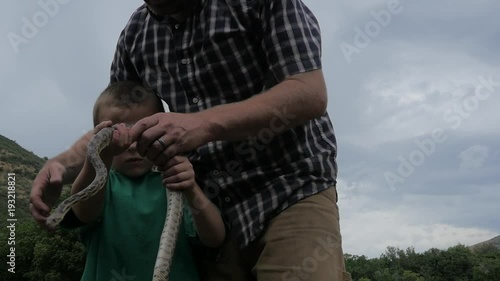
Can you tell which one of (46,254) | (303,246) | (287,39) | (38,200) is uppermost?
(46,254)

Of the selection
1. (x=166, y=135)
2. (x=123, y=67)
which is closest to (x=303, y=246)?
(x=166, y=135)

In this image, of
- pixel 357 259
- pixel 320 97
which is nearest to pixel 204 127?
pixel 320 97

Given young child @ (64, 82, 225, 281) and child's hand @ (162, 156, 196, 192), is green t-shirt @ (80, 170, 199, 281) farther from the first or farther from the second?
child's hand @ (162, 156, 196, 192)

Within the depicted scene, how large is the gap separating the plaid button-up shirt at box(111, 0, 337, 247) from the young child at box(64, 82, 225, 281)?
168mm

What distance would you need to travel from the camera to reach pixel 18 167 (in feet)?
165

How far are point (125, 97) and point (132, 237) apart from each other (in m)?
0.69

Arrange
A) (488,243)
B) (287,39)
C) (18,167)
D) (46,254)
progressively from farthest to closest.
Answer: (488,243) → (18,167) → (46,254) → (287,39)

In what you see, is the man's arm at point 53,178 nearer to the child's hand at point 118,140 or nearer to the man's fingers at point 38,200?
the man's fingers at point 38,200

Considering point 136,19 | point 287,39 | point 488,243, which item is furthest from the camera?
point 488,243

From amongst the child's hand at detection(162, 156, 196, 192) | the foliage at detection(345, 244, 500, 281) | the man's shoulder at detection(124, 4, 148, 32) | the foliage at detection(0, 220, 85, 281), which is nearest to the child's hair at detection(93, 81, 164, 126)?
the man's shoulder at detection(124, 4, 148, 32)

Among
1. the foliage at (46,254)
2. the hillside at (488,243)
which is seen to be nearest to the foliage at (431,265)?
the hillside at (488,243)

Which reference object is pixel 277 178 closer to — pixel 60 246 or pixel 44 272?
pixel 60 246

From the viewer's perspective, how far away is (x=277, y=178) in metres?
3.31

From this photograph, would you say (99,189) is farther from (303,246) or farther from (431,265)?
(431,265)
